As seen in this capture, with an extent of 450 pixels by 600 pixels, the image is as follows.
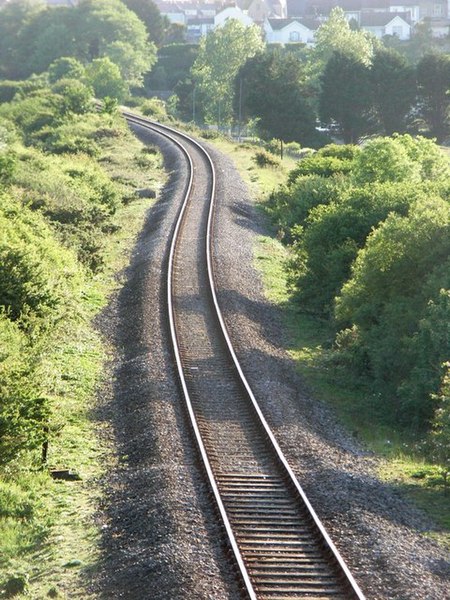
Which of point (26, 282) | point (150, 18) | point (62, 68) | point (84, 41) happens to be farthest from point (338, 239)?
point (150, 18)

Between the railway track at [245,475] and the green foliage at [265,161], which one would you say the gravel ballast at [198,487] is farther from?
the green foliage at [265,161]

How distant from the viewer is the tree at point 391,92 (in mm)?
92812

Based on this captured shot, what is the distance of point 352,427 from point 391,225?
311 inches

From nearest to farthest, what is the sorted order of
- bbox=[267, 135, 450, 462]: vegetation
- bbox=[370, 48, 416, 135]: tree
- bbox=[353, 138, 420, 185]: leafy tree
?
bbox=[267, 135, 450, 462]: vegetation < bbox=[353, 138, 420, 185]: leafy tree < bbox=[370, 48, 416, 135]: tree

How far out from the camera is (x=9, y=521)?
1463 centimetres

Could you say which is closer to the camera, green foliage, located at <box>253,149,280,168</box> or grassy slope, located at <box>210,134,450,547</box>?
grassy slope, located at <box>210,134,450,547</box>

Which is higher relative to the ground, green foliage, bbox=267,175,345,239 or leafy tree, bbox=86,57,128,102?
leafy tree, bbox=86,57,128,102

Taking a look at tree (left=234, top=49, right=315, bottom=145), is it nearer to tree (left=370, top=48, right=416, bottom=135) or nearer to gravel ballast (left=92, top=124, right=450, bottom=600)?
tree (left=370, top=48, right=416, bottom=135)

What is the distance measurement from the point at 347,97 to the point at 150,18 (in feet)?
279

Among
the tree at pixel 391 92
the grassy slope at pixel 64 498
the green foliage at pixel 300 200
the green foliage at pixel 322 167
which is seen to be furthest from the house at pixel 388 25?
the grassy slope at pixel 64 498

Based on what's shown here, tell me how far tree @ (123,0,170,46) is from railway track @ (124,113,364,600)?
5608 inches

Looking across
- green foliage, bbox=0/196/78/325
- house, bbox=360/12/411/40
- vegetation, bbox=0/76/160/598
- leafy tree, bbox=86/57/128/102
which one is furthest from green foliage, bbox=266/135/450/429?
house, bbox=360/12/411/40

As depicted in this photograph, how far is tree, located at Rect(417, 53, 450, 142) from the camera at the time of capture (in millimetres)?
93500

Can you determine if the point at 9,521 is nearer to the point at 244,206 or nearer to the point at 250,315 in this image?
the point at 250,315
